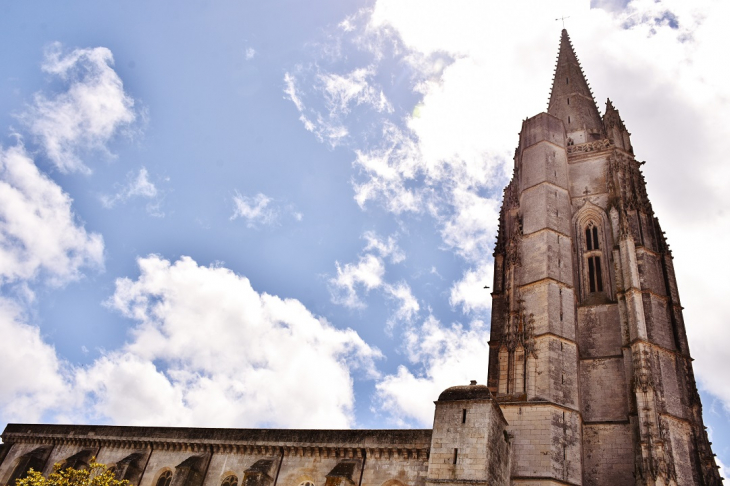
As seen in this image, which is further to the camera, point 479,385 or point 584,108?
point 584,108

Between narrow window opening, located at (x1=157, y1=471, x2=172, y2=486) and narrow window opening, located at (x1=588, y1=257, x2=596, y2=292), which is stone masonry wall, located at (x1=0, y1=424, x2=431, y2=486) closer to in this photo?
narrow window opening, located at (x1=157, y1=471, x2=172, y2=486)

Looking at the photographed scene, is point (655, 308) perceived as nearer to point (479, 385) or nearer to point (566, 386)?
point (566, 386)

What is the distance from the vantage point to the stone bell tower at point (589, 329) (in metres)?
20.3

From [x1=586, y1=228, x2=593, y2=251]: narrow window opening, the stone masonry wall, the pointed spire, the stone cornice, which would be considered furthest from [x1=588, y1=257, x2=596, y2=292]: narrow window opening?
the stone cornice

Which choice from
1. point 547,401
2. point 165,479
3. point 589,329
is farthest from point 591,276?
point 165,479

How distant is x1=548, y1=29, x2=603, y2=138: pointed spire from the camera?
1389 inches

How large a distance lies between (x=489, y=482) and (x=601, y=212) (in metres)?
16.4

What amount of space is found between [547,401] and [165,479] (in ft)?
53.4

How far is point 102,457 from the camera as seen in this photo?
87.8 feet

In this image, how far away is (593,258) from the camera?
89.6ft

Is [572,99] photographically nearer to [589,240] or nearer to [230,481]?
[589,240]

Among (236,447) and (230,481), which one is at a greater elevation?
(236,447)

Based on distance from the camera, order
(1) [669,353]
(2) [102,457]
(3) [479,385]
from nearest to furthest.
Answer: (3) [479,385] → (1) [669,353] → (2) [102,457]

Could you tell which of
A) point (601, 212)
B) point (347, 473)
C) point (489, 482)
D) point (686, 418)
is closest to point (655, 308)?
point (686, 418)
